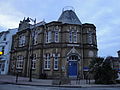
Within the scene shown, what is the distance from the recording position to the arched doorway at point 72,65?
22292mm

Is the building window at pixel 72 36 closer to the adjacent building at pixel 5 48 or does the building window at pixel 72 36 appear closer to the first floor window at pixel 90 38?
the first floor window at pixel 90 38

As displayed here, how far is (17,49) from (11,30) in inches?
281

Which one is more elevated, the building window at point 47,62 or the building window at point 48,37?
the building window at point 48,37

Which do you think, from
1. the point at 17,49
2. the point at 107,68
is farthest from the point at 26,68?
the point at 107,68

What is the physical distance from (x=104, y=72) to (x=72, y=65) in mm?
7146

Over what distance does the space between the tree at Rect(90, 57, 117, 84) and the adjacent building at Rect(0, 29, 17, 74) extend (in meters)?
23.0

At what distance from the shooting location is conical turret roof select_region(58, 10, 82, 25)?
2538 centimetres

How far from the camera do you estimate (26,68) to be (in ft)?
87.9

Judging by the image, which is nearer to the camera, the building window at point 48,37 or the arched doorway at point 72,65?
the arched doorway at point 72,65

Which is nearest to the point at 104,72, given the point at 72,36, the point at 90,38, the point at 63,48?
the point at 63,48


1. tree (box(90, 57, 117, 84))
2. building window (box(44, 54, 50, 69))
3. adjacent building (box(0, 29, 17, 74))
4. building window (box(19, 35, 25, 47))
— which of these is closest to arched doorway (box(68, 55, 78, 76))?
building window (box(44, 54, 50, 69))

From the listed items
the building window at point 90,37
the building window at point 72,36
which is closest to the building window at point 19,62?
A: the building window at point 72,36

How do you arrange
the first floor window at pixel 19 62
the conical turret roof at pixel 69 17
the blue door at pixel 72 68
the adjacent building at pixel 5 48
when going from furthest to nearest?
the adjacent building at pixel 5 48
the first floor window at pixel 19 62
the conical turret roof at pixel 69 17
the blue door at pixel 72 68

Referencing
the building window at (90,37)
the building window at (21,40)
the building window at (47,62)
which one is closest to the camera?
the building window at (47,62)
